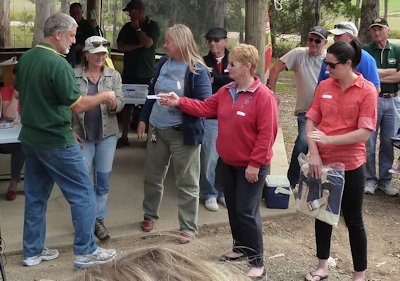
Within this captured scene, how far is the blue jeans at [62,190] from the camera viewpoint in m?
4.03

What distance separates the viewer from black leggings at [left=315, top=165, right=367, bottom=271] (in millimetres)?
3924

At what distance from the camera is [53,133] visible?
3961mm

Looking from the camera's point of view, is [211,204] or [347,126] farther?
[211,204]

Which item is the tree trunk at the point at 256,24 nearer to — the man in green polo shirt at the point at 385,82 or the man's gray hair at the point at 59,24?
the man in green polo shirt at the point at 385,82

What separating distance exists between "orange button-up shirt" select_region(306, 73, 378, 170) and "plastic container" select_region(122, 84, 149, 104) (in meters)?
3.22

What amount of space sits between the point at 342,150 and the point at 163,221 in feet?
6.27

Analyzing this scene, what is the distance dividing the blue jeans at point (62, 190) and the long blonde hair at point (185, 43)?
3.57ft

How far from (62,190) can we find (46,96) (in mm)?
676

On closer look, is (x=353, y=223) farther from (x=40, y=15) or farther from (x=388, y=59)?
(x=40, y=15)

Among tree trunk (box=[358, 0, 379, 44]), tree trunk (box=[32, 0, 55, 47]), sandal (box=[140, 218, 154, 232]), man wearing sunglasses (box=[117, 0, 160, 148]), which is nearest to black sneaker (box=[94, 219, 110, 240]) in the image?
sandal (box=[140, 218, 154, 232])

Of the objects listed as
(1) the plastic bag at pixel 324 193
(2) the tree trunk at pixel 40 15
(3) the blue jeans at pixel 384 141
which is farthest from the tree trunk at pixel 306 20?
(1) the plastic bag at pixel 324 193

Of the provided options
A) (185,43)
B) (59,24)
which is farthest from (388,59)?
(59,24)

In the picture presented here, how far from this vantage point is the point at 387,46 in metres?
6.09

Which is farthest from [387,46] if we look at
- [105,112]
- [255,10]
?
[105,112]
